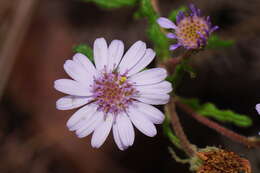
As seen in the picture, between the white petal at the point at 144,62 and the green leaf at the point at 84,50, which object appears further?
the green leaf at the point at 84,50

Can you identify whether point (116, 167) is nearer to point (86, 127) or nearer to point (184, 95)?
point (184, 95)

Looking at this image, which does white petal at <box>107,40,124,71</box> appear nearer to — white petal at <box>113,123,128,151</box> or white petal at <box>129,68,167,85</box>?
white petal at <box>129,68,167,85</box>

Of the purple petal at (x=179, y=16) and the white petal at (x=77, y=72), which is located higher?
the purple petal at (x=179, y=16)

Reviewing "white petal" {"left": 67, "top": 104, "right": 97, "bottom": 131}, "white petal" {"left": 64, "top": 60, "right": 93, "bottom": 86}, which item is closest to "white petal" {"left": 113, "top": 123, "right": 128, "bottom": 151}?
"white petal" {"left": 67, "top": 104, "right": 97, "bottom": 131}

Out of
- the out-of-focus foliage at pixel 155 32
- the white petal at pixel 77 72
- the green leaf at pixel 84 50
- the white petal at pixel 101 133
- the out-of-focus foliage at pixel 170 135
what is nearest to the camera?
the white petal at pixel 101 133

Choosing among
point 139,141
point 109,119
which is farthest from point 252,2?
point 109,119

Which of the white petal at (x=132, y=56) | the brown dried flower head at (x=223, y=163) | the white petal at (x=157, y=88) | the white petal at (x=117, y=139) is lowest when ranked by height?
the brown dried flower head at (x=223, y=163)

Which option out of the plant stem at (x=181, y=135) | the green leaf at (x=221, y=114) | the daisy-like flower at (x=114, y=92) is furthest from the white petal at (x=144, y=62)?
the green leaf at (x=221, y=114)

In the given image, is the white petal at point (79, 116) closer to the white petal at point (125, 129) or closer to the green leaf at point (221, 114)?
the white petal at point (125, 129)
